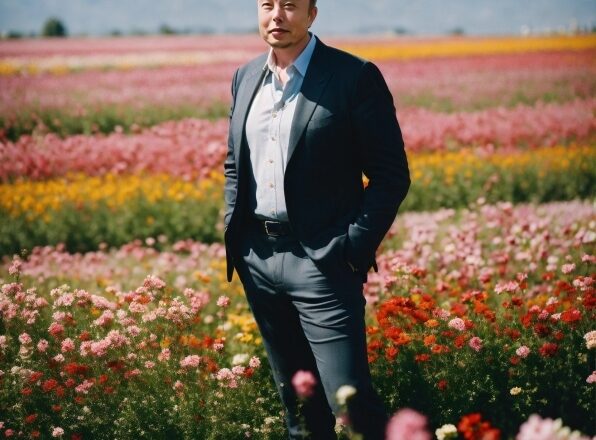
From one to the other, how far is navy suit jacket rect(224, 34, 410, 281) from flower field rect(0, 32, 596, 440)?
0.61 m

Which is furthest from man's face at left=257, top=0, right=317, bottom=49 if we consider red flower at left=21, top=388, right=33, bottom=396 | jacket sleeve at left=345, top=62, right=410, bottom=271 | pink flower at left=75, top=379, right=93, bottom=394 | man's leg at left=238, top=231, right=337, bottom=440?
red flower at left=21, top=388, right=33, bottom=396

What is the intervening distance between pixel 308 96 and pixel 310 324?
33.8 inches

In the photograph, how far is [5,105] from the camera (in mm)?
12688

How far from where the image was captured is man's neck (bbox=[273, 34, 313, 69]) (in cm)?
235

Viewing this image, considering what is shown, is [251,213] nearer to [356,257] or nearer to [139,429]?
[356,257]

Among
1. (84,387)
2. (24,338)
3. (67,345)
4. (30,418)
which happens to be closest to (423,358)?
(84,387)

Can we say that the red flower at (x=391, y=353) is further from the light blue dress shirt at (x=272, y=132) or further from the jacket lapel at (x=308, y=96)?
the jacket lapel at (x=308, y=96)

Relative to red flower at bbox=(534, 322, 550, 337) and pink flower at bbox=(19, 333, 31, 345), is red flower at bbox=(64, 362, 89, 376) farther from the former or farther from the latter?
red flower at bbox=(534, 322, 550, 337)

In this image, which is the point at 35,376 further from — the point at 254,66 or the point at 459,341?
the point at 459,341

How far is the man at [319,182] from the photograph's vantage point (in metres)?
2.24

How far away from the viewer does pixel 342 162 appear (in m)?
2.32

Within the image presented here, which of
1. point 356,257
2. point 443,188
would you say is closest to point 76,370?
point 356,257

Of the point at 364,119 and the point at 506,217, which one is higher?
the point at 364,119

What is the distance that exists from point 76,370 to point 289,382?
3.18 ft
